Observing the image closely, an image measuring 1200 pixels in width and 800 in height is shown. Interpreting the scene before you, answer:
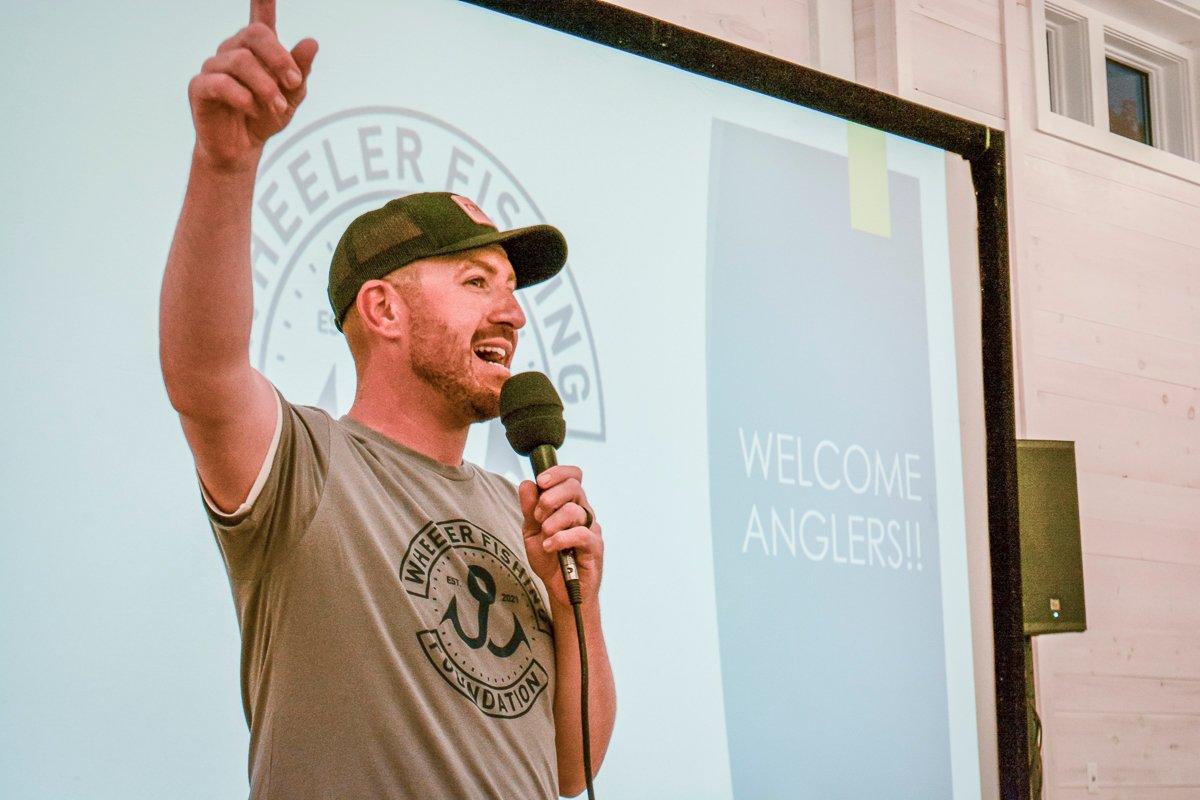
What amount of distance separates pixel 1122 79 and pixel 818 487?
2.53 meters

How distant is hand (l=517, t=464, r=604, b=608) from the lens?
1306 mm

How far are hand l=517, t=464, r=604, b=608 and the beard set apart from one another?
0.18 meters

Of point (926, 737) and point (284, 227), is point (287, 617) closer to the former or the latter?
point (284, 227)

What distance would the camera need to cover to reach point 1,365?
5.26 feet

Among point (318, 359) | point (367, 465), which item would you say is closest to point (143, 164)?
point (318, 359)

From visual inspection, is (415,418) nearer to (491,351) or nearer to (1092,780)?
(491,351)

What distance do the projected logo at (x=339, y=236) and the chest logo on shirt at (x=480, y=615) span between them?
0.52m

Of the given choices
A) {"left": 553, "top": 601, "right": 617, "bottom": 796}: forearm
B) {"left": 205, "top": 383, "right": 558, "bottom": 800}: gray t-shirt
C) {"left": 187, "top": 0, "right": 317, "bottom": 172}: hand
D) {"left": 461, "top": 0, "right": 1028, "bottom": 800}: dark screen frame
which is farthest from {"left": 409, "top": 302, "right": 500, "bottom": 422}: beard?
{"left": 461, "top": 0, "right": 1028, "bottom": 800}: dark screen frame

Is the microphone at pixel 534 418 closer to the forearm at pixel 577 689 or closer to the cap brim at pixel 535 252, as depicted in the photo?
the forearm at pixel 577 689

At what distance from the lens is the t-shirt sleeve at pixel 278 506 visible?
118 centimetres

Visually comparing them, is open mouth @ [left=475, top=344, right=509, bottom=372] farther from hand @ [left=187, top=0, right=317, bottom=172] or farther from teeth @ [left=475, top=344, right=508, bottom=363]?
hand @ [left=187, top=0, right=317, bottom=172]

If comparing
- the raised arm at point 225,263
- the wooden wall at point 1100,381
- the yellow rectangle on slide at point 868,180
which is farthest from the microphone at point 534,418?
the wooden wall at point 1100,381

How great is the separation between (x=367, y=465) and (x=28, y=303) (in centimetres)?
56

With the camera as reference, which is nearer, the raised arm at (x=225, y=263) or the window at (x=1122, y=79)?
the raised arm at (x=225, y=263)
